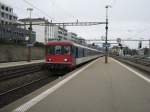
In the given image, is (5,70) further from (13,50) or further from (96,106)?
(13,50)

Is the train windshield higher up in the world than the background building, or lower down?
lower down

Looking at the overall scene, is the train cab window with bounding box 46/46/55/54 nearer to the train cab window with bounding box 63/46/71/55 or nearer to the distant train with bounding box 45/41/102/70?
the distant train with bounding box 45/41/102/70

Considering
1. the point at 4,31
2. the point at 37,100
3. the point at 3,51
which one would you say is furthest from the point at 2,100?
the point at 4,31

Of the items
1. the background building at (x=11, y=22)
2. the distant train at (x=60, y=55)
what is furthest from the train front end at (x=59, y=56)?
the background building at (x=11, y=22)

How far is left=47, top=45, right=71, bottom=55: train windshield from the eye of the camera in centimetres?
2347

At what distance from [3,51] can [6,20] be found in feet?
176

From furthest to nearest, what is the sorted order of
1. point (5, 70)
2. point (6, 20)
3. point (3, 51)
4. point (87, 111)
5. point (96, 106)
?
point (6, 20) → point (3, 51) → point (5, 70) → point (96, 106) → point (87, 111)

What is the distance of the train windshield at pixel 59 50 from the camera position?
23.5 m

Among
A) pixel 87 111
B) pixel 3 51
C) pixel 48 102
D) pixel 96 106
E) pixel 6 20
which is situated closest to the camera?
pixel 87 111

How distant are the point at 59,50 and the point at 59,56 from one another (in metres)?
0.55

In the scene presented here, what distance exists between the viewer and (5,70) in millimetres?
23844

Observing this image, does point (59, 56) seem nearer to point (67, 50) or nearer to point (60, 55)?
point (60, 55)

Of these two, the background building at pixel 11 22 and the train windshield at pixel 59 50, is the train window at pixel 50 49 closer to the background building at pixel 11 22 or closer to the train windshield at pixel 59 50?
the train windshield at pixel 59 50

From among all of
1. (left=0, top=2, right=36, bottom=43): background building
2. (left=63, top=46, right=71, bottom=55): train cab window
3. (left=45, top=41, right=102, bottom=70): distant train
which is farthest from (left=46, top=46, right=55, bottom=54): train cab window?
(left=0, top=2, right=36, bottom=43): background building
